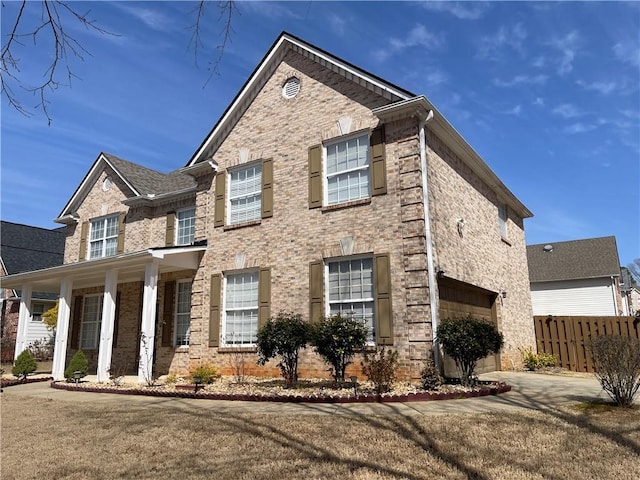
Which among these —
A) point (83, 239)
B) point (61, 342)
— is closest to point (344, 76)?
point (61, 342)

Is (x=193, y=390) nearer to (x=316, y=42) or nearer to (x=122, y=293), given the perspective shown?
(x=122, y=293)

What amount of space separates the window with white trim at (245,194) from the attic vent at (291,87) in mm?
2233

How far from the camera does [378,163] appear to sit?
39.4 ft

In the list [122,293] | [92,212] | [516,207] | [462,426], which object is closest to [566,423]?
[462,426]

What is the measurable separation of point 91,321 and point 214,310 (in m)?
8.03

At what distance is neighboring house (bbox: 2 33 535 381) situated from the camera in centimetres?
1149

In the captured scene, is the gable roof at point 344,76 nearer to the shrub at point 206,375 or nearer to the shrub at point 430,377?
the shrub at point 430,377

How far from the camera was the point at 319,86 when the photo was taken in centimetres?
1366

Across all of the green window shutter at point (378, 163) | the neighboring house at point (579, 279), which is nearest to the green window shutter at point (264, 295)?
the green window shutter at point (378, 163)

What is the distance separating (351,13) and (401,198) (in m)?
5.98

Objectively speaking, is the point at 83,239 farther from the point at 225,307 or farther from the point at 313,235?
the point at 313,235

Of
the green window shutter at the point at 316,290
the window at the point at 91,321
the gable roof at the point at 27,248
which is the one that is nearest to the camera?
the green window shutter at the point at 316,290

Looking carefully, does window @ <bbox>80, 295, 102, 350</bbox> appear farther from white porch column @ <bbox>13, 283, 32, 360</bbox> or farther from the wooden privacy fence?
the wooden privacy fence

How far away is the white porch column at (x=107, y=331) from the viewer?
14.1 m
